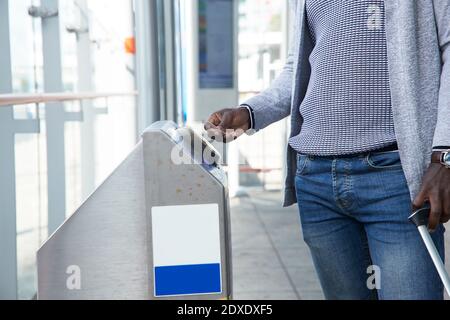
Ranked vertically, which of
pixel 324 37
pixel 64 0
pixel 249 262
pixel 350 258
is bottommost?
pixel 249 262

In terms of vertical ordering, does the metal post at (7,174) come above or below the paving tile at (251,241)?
above

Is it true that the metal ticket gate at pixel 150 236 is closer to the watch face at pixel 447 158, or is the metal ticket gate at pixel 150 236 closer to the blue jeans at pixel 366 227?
the blue jeans at pixel 366 227

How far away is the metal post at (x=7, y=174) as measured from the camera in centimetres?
280

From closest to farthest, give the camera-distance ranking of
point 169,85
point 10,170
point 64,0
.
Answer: point 10,170, point 64,0, point 169,85

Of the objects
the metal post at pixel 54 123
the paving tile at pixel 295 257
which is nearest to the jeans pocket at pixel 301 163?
the metal post at pixel 54 123

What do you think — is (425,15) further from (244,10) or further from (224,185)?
(244,10)

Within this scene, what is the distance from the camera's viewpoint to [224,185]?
4.66ft

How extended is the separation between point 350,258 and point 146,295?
0.53 metres

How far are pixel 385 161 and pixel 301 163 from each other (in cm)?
23

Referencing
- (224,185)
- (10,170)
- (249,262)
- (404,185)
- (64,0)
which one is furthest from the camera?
(249,262)

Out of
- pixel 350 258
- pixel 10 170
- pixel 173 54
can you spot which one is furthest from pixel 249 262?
pixel 350 258

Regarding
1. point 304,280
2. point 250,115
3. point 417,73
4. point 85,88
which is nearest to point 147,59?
point 85,88

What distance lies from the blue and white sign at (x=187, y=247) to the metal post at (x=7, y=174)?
1.54 metres

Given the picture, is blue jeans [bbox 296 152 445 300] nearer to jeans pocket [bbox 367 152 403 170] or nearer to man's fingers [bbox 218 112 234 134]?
jeans pocket [bbox 367 152 403 170]
